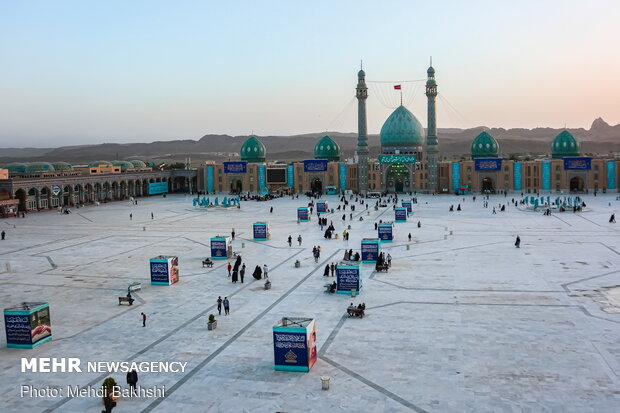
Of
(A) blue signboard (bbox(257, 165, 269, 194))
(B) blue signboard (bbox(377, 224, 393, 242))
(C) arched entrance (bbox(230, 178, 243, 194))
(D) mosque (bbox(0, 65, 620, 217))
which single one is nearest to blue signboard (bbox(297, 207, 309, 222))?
(B) blue signboard (bbox(377, 224, 393, 242))

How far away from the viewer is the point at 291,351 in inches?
725

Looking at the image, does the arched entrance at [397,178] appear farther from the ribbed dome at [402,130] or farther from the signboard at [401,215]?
the signboard at [401,215]

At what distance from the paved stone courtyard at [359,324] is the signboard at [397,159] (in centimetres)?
4557

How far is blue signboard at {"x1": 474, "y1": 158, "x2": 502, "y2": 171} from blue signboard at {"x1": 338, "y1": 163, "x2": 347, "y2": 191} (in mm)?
20292

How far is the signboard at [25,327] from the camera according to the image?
20.9 meters

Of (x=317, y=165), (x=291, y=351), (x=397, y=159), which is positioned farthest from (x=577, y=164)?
(x=291, y=351)

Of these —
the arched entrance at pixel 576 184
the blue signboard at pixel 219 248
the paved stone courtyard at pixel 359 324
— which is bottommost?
the paved stone courtyard at pixel 359 324

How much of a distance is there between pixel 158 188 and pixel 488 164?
53925 mm

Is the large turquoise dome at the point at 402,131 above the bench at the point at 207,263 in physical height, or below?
above

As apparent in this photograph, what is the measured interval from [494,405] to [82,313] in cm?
1767

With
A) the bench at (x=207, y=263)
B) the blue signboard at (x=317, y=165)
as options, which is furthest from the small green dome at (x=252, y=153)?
the bench at (x=207, y=263)

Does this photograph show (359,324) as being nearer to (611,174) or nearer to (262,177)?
(611,174)

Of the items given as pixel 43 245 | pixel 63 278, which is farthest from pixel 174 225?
pixel 63 278

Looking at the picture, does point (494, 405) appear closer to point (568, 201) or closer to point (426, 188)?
point (568, 201)
